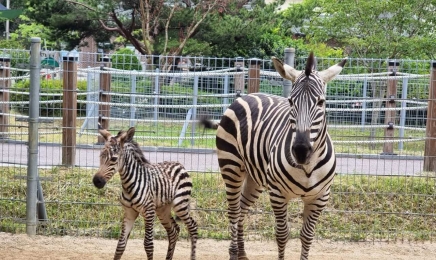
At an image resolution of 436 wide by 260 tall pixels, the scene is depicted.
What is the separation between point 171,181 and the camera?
7492mm

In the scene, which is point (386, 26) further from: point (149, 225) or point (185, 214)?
point (149, 225)

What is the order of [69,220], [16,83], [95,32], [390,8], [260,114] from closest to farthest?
[260,114]
[69,220]
[16,83]
[390,8]
[95,32]

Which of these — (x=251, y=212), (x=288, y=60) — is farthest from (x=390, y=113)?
(x=251, y=212)

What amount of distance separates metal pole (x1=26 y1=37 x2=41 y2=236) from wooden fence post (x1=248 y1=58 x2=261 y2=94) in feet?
8.63

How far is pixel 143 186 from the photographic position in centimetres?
717

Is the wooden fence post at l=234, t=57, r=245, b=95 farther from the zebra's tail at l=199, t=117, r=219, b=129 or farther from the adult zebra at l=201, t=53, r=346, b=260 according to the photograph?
the adult zebra at l=201, t=53, r=346, b=260

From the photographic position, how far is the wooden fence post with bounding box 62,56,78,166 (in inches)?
367

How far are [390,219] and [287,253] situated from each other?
1685 mm

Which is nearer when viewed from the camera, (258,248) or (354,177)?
(258,248)

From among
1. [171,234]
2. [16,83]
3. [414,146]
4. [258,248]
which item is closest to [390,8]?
[414,146]

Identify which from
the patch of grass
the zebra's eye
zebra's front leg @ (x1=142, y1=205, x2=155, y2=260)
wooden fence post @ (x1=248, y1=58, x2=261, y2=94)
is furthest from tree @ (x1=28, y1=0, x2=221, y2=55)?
the zebra's eye

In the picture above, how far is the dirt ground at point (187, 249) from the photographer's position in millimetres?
7988

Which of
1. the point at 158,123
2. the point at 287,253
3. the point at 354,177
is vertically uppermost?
the point at 158,123

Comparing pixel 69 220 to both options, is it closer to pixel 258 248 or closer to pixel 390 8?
pixel 258 248
